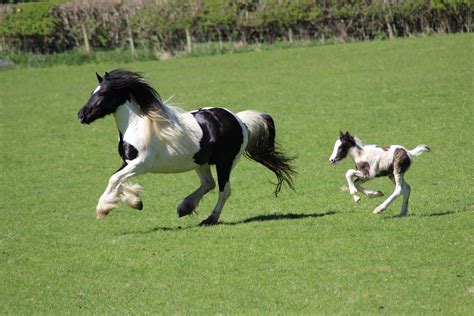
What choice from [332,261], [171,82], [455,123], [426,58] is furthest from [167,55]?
[332,261]

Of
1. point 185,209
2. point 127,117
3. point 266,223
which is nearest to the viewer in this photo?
point 127,117

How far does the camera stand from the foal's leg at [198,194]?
13.1 meters

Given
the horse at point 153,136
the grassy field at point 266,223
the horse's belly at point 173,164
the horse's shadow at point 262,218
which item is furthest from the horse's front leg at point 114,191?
the horse's shadow at point 262,218

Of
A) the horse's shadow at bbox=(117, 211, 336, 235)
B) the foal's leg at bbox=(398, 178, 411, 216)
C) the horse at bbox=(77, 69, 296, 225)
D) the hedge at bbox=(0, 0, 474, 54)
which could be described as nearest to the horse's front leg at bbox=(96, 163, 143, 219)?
the horse at bbox=(77, 69, 296, 225)

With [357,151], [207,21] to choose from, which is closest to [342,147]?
[357,151]

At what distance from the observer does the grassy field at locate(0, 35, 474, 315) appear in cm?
939

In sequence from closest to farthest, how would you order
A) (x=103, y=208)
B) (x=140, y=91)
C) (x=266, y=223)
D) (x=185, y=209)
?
(x=103, y=208) < (x=140, y=91) < (x=266, y=223) < (x=185, y=209)

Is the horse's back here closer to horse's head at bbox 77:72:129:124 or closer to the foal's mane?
the foal's mane

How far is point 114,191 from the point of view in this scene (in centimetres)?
1229

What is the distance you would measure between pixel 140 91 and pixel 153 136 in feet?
2.20

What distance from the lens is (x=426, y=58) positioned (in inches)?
1217

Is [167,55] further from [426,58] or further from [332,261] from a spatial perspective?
[332,261]

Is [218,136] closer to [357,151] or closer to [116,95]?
[116,95]

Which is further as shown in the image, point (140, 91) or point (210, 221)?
point (210, 221)
